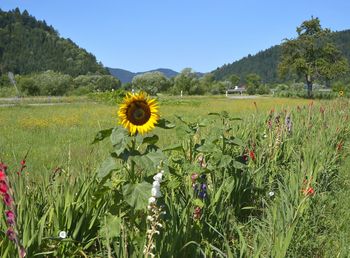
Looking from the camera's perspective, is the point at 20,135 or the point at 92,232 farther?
the point at 20,135

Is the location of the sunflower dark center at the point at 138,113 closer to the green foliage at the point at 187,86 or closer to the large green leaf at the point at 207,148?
the large green leaf at the point at 207,148

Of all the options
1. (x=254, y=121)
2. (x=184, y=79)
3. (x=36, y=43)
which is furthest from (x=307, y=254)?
(x=36, y=43)

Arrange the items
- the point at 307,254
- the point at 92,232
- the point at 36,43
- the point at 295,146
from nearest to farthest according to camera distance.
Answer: the point at 92,232 < the point at 307,254 < the point at 295,146 < the point at 36,43

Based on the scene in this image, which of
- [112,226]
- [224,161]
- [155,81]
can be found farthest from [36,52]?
[112,226]

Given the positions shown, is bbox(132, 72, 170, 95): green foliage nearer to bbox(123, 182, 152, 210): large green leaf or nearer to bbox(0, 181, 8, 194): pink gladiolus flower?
bbox(123, 182, 152, 210): large green leaf

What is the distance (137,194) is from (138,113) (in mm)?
384

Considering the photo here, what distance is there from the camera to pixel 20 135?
9.70 metres

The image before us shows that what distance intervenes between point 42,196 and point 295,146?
3.76 meters

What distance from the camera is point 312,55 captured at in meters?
45.5

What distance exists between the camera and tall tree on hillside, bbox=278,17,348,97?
44.3 meters

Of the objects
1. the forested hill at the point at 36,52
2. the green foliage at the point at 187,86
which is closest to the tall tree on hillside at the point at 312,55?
the green foliage at the point at 187,86

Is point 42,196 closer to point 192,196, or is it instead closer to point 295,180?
point 192,196

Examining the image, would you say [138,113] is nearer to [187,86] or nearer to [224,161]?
[224,161]

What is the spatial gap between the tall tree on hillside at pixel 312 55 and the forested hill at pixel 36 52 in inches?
2708
